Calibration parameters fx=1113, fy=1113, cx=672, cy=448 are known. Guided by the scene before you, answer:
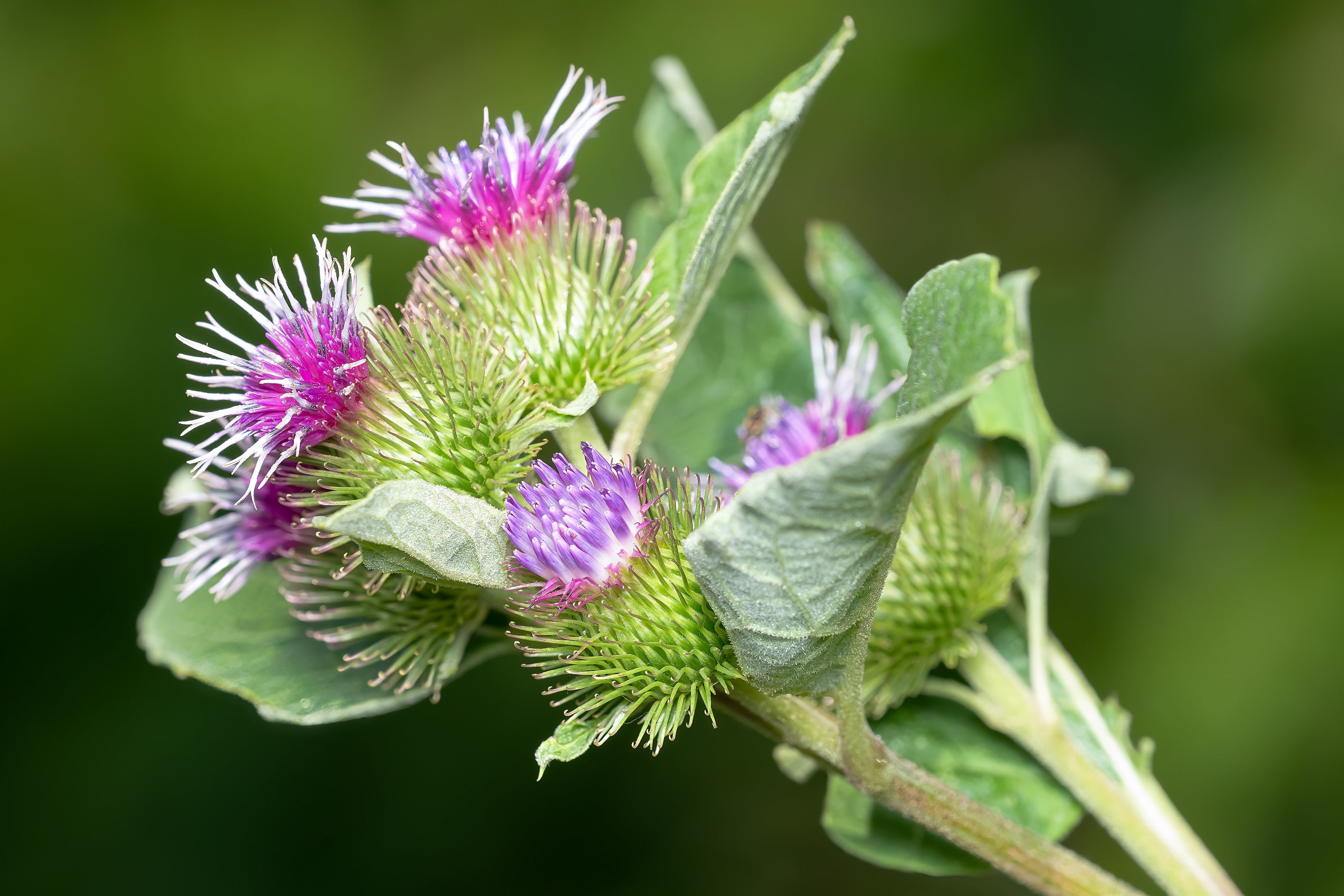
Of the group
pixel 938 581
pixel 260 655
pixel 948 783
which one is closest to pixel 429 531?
pixel 260 655

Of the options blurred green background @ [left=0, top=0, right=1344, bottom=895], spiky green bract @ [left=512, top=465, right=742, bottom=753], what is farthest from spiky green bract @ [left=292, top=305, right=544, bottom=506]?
blurred green background @ [left=0, top=0, right=1344, bottom=895]

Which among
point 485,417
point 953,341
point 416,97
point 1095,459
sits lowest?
point 1095,459

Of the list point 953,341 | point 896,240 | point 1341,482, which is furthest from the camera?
point 896,240

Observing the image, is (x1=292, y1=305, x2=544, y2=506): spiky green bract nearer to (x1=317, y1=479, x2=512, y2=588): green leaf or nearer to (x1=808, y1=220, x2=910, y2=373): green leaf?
(x1=317, y1=479, x2=512, y2=588): green leaf

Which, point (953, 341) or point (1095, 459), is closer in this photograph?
point (953, 341)

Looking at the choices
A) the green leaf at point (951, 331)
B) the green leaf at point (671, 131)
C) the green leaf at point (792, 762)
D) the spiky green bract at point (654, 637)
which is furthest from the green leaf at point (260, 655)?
the green leaf at point (671, 131)

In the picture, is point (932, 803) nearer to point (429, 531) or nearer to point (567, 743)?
point (567, 743)

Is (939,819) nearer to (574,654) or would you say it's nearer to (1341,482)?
(574,654)

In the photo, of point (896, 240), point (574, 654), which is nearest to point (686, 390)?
point (574, 654)
